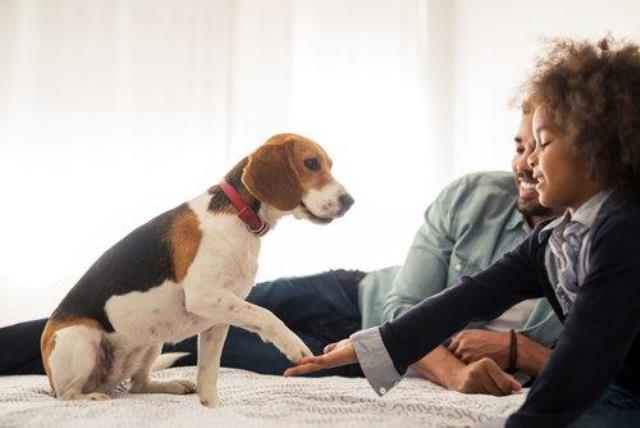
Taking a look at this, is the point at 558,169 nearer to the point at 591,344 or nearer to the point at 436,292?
the point at 591,344

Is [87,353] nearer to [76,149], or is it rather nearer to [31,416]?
[31,416]

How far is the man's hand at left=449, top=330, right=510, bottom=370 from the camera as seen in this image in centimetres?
172

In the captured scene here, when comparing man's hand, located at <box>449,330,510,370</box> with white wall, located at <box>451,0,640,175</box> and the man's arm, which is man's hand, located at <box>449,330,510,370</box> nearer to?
the man's arm

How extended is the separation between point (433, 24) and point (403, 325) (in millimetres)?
2162

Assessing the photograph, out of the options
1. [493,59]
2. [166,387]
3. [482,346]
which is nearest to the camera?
[166,387]

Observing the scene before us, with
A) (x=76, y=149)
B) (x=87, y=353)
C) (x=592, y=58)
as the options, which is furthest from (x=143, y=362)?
(x=76, y=149)

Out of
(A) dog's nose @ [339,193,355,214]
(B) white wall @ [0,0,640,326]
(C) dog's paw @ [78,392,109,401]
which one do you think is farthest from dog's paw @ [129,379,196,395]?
(B) white wall @ [0,0,640,326]

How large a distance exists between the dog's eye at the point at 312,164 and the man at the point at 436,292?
572 millimetres

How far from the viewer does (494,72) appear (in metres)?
3.00

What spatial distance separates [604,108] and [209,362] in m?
0.94

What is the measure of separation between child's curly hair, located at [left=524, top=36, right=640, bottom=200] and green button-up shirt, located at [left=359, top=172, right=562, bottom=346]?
2.74 feet

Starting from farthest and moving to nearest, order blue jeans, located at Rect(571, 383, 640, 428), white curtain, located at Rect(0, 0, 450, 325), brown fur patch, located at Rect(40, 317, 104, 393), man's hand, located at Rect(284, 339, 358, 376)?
white curtain, located at Rect(0, 0, 450, 325) → brown fur patch, located at Rect(40, 317, 104, 393) → man's hand, located at Rect(284, 339, 358, 376) → blue jeans, located at Rect(571, 383, 640, 428)

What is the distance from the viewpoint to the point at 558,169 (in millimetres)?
1120

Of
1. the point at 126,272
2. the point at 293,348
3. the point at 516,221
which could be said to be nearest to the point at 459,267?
the point at 516,221
